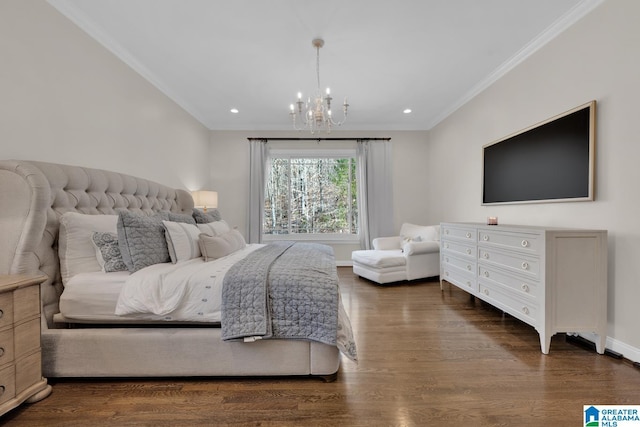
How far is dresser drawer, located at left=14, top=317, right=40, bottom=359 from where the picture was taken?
1311 mm

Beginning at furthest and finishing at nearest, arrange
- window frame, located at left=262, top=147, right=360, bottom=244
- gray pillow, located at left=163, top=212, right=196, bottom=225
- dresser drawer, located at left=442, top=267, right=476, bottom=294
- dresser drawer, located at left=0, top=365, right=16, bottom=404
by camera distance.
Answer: window frame, located at left=262, top=147, right=360, bottom=244 < dresser drawer, located at left=442, top=267, right=476, bottom=294 < gray pillow, located at left=163, top=212, right=196, bottom=225 < dresser drawer, located at left=0, top=365, right=16, bottom=404

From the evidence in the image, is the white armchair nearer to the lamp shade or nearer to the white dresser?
the white dresser

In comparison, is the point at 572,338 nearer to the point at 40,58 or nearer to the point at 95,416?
the point at 95,416

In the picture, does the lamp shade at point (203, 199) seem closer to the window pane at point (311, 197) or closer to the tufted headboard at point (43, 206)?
the window pane at point (311, 197)

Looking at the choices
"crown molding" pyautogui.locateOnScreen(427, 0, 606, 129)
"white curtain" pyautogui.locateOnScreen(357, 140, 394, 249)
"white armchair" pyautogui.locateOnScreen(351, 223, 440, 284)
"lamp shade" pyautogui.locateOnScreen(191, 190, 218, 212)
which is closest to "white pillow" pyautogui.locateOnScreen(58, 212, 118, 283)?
"lamp shade" pyautogui.locateOnScreen(191, 190, 218, 212)

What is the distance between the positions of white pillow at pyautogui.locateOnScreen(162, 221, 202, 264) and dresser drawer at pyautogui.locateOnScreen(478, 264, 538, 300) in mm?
2706

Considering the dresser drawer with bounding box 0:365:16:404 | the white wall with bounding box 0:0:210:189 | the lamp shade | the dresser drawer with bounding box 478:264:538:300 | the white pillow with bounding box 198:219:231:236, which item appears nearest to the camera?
the dresser drawer with bounding box 0:365:16:404

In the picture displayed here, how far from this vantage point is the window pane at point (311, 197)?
510 cm

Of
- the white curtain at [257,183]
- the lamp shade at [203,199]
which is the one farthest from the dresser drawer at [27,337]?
the white curtain at [257,183]

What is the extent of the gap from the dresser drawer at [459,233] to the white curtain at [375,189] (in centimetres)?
153

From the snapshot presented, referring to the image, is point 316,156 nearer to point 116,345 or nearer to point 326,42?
point 326,42

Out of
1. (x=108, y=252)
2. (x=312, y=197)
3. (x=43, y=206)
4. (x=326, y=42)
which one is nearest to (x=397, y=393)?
(x=108, y=252)

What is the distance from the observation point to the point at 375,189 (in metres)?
4.90

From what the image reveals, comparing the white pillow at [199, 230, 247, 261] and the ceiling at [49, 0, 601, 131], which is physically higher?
the ceiling at [49, 0, 601, 131]
